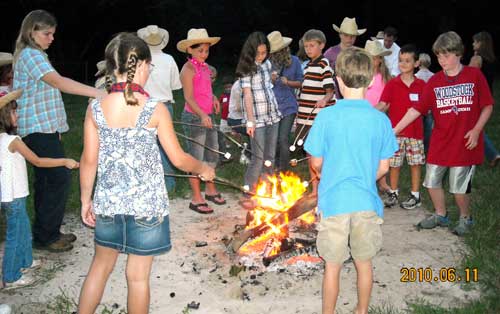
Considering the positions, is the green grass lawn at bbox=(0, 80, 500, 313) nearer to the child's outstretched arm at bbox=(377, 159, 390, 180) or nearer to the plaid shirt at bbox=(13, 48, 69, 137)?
the child's outstretched arm at bbox=(377, 159, 390, 180)

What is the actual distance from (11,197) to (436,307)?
3649 mm

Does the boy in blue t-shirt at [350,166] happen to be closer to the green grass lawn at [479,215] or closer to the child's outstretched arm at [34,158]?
the green grass lawn at [479,215]

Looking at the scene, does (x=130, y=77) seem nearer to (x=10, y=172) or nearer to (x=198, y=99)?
(x=10, y=172)

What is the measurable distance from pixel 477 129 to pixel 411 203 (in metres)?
1.72

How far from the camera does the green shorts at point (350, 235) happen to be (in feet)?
12.6

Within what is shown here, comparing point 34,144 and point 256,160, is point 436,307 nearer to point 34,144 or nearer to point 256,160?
point 256,160

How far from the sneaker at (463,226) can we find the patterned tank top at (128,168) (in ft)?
12.2

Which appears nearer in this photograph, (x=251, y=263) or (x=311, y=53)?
(x=251, y=263)

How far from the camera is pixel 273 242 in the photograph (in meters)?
5.49

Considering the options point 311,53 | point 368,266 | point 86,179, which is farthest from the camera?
point 311,53

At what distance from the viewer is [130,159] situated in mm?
3484

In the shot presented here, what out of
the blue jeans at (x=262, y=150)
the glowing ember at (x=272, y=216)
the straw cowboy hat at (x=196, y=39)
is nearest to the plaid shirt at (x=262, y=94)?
the blue jeans at (x=262, y=150)

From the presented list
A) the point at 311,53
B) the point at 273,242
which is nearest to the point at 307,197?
the point at 273,242

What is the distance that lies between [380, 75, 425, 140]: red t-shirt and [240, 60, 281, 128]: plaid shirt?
4.77 ft
